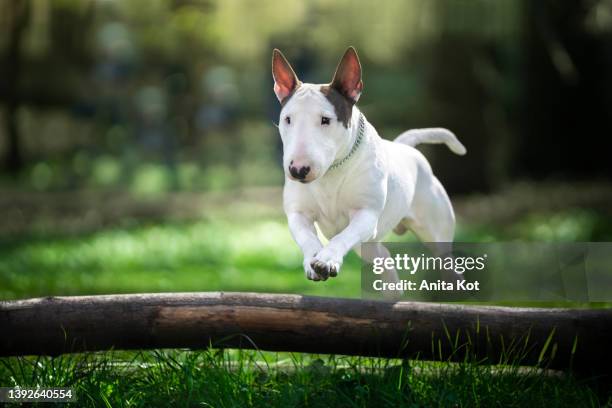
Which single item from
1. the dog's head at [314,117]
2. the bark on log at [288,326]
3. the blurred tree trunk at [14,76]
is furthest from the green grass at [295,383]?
the blurred tree trunk at [14,76]

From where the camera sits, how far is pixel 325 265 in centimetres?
233

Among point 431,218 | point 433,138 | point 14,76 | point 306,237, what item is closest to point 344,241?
point 306,237

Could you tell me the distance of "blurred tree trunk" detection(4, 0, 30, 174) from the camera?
10.2 metres

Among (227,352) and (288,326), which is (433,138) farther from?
(227,352)

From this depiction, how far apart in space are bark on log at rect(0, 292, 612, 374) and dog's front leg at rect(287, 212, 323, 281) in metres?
0.33

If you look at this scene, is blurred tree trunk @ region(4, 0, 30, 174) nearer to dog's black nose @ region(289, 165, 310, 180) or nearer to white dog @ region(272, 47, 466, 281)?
white dog @ region(272, 47, 466, 281)

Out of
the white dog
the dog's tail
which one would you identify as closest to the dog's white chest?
the white dog

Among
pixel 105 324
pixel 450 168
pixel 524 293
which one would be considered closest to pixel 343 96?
pixel 105 324

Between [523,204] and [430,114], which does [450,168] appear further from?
[523,204]

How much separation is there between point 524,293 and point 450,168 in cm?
586

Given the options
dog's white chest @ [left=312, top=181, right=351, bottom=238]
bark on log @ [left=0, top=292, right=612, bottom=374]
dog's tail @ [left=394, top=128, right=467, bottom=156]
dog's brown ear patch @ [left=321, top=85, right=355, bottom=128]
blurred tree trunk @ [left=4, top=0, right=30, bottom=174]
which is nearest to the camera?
dog's brown ear patch @ [left=321, top=85, right=355, bottom=128]

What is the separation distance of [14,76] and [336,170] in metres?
9.59

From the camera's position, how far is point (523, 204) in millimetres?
10070

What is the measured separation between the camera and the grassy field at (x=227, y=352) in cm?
302
